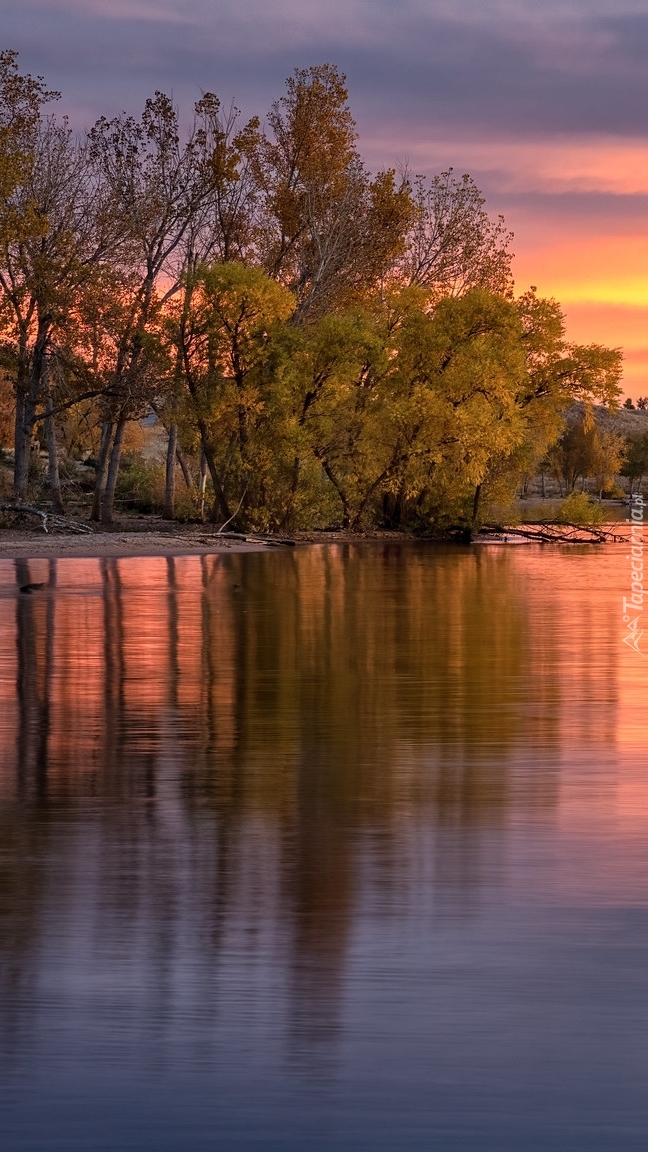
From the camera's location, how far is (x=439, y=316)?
204 feet

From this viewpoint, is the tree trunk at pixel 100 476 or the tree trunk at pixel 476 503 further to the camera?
the tree trunk at pixel 476 503

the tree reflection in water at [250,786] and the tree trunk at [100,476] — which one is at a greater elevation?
the tree trunk at [100,476]

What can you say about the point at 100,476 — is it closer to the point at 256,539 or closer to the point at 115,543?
the point at 256,539

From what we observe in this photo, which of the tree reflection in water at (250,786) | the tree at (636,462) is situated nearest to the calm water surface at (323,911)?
the tree reflection in water at (250,786)

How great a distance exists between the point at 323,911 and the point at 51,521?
44.4 meters

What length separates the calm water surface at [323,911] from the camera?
4617 millimetres

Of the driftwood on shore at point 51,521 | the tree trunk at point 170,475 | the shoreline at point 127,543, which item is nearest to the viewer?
the shoreline at point 127,543

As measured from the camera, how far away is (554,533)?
66.2 m

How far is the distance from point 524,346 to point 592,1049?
200 feet

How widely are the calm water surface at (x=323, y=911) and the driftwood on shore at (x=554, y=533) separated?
159 feet

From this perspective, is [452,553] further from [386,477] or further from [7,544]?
[7,544]

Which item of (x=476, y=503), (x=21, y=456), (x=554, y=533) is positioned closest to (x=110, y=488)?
(x=21, y=456)

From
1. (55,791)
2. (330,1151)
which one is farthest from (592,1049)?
(55,791)

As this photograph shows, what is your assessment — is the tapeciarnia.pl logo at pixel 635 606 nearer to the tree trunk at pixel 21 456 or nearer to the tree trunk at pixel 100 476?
the tree trunk at pixel 100 476
